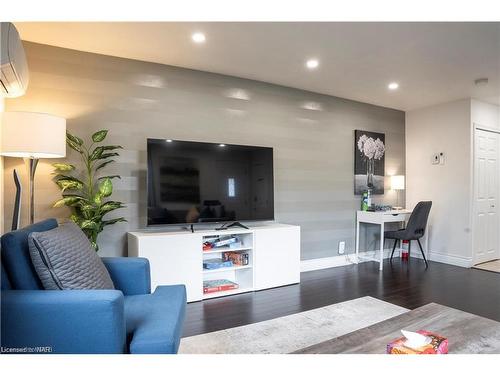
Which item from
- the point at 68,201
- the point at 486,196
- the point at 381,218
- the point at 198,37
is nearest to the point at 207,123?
the point at 198,37

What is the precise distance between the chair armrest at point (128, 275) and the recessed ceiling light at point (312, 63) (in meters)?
2.50

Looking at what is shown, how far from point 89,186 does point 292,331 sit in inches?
84.5

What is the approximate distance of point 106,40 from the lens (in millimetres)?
2822

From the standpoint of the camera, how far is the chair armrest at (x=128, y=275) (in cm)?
203

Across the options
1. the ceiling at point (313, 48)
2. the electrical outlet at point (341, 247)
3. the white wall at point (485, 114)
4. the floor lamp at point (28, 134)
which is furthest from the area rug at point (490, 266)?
the floor lamp at point (28, 134)

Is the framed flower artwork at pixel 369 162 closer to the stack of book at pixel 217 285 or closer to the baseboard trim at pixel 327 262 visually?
the baseboard trim at pixel 327 262

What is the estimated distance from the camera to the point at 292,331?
242 cm

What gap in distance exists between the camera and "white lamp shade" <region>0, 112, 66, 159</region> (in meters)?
2.29

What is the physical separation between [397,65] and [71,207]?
3.51 metres

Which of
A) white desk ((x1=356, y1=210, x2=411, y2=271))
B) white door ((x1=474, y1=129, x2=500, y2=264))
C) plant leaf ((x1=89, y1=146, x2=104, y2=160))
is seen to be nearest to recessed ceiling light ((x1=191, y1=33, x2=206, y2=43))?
plant leaf ((x1=89, y1=146, x2=104, y2=160))
